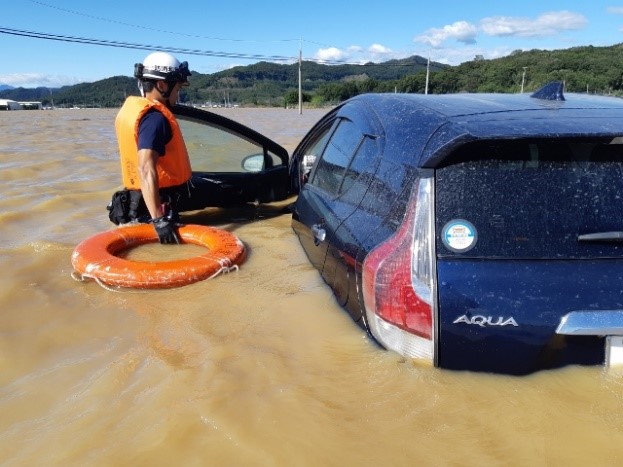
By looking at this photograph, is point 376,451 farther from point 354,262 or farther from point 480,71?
point 480,71

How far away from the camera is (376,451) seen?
196 centimetres

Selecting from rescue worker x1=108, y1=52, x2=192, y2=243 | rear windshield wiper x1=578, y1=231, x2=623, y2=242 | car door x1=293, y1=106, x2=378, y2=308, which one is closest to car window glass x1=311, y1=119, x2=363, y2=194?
car door x1=293, y1=106, x2=378, y2=308

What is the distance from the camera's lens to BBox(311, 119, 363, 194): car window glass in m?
3.28

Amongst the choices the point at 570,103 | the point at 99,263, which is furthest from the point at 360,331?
the point at 99,263

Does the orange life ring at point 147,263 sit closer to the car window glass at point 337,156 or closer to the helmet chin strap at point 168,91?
the car window glass at point 337,156

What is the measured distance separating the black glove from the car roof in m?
2.01

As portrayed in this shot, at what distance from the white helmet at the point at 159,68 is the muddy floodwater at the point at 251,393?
1776 mm

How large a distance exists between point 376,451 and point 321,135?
3.22 meters

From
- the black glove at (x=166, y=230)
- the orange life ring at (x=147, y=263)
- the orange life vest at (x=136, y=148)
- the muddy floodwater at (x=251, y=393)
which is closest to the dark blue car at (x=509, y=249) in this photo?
the muddy floodwater at (x=251, y=393)

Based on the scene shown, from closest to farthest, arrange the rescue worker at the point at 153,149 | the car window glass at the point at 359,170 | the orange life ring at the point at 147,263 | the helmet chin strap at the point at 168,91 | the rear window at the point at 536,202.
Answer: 1. the rear window at the point at 536,202
2. the car window glass at the point at 359,170
3. the orange life ring at the point at 147,263
4. the rescue worker at the point at 153,149
5. the helmet chin strap at the point at 168,91

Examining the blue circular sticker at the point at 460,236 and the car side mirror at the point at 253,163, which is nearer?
the blue circular sticker at the point at 460,236

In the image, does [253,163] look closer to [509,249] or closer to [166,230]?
[166,230]

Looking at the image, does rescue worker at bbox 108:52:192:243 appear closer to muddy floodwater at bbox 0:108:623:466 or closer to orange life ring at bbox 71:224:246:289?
orange life ring at bbox 71:224:246:289

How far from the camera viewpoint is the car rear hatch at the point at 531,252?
2.06 meters
